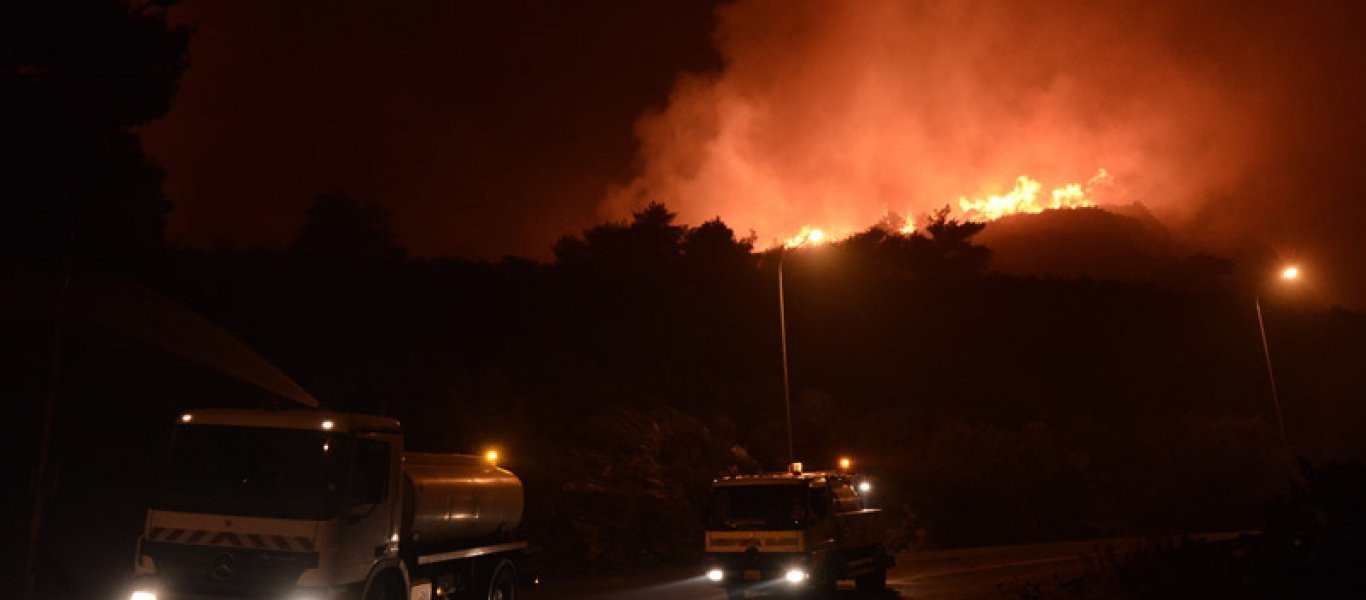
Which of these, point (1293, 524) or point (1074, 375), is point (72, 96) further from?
point (1074, 375)

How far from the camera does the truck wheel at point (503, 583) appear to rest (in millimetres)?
12820

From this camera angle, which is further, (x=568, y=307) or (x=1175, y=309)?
(x=1175, y=309)

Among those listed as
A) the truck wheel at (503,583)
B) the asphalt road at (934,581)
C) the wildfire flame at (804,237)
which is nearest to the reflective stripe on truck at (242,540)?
the truck wheel at (503,583)

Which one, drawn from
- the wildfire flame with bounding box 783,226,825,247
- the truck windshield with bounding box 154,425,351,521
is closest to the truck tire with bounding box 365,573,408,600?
the truck windshield with bounding box 154,425,351,521

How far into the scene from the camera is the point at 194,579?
922cm

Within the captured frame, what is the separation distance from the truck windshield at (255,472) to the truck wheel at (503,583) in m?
3.85

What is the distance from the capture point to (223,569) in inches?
362

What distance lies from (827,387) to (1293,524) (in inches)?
1554

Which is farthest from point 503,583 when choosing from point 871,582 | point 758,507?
point 871,582

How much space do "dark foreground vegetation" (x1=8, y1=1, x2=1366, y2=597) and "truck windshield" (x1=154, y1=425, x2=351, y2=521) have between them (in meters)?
0.47

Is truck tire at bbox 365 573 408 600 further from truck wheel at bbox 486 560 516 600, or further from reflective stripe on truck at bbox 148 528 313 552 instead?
truck wheel at bbox 486 560 516 600

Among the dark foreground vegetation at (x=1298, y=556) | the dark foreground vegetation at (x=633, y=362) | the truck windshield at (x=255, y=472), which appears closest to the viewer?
the dark foreground vegetation at (x=1298, y=556)

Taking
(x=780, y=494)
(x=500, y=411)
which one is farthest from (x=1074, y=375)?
(x=780, y=494)

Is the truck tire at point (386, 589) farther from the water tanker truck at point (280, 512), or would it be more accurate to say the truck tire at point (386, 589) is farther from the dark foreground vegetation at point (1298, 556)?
the dark foreground vegetation at point (1298, 556)
